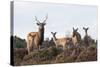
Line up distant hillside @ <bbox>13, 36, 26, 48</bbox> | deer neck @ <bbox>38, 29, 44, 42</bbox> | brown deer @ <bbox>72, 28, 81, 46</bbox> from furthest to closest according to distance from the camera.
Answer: brown deer @ <bbox>72, 28, 81, 46</bbox>, deer neck @ <bbox>38, 29, 44, 42</bbox>, distant hillside @ <bbox>13, 36, 26, 48</bbox>

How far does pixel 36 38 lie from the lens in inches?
80.7

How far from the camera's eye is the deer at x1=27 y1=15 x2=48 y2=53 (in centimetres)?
202

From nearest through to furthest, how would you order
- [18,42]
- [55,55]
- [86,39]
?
1. [18,42]
2. [55,55]
3. [86,39]

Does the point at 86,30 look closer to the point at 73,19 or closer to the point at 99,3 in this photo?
the point at 73,19

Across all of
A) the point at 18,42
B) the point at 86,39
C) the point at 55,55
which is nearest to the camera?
the point at 18,42

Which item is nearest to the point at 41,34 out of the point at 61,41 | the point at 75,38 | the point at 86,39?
the point at 61,41

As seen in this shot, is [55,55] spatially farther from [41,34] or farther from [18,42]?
[18,42]

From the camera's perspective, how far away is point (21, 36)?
78.1 inches

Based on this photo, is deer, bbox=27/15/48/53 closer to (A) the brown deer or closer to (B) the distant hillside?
(B) the distant hillside

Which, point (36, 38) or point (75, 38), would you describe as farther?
point (75, 38)

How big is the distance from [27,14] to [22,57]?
413 millimetres

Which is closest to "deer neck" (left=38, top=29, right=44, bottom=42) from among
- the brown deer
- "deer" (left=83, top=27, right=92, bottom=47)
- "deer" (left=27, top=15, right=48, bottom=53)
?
"deer" (left=27, top=15, right=48, bottom=53)

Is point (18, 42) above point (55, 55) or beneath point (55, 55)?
above

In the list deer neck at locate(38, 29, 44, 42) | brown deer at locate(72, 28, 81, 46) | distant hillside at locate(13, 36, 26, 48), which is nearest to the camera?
distant hillside at locate(13, 36, 26, 48)
